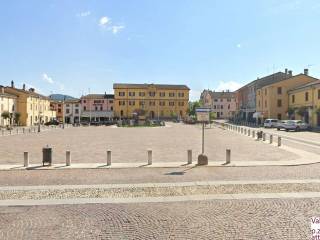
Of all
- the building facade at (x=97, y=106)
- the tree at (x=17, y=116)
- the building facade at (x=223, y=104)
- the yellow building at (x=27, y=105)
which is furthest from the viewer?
the building facade at (x=223, y=104)

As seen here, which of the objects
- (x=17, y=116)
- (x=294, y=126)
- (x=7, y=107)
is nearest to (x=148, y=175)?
(x=294, y=126)

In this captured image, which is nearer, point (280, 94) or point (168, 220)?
point (168, 220)

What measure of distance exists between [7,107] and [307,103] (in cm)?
5392

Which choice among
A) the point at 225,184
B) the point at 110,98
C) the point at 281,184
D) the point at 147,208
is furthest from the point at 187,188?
the point at 110,98

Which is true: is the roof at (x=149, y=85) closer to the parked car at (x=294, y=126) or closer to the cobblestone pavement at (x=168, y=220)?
the parked car at (x=294, y=126)

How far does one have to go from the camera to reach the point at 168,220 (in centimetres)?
751

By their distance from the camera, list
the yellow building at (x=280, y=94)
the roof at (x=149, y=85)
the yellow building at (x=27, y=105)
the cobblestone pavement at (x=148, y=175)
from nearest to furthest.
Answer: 1. the cobblestone pavement at (x=148, y=175)
2. the yellow building at (x=280, y=94)
3. the yellow building at (x=27, y=105)
4. the roof at (x=149, y=85)

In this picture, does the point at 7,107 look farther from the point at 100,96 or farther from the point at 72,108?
the point at 100,96

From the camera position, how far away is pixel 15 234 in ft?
21.8

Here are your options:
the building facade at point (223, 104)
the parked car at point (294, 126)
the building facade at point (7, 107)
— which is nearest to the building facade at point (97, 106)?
the building facade at point (223, 104)

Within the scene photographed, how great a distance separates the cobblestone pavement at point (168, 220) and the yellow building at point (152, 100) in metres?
108

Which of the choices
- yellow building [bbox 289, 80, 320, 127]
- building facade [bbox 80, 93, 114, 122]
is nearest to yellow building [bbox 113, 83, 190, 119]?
building facade [bbox 80, 93, 114, 122]

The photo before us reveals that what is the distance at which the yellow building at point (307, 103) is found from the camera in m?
52.7

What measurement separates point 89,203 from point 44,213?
1.27 metres
